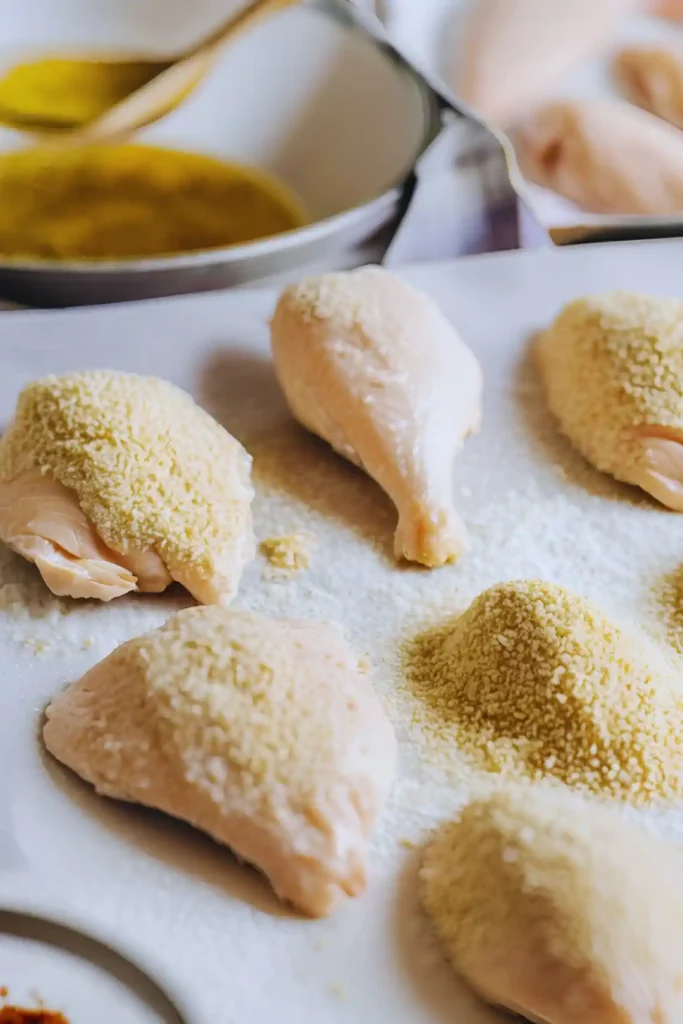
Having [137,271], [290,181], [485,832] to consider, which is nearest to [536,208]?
[290,181]

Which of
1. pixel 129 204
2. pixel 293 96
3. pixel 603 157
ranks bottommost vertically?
pixel 129 204

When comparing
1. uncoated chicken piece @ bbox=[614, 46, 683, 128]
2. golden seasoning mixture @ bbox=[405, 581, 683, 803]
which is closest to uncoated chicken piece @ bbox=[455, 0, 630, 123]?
uncoated chicken piece @ bbox=[614, 46, 683, 128]

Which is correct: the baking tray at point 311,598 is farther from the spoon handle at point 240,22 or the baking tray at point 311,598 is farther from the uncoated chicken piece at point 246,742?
the spoon handle at point 240,22

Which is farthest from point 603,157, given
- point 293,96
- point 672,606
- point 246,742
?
point 246,742

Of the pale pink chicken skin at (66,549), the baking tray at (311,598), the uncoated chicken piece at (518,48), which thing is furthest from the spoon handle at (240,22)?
the pale pink chicken skin at (66,549)

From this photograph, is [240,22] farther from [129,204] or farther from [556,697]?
[556,697]

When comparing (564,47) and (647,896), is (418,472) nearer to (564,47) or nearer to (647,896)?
(647,896)

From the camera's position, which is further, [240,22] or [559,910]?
[240,22]
